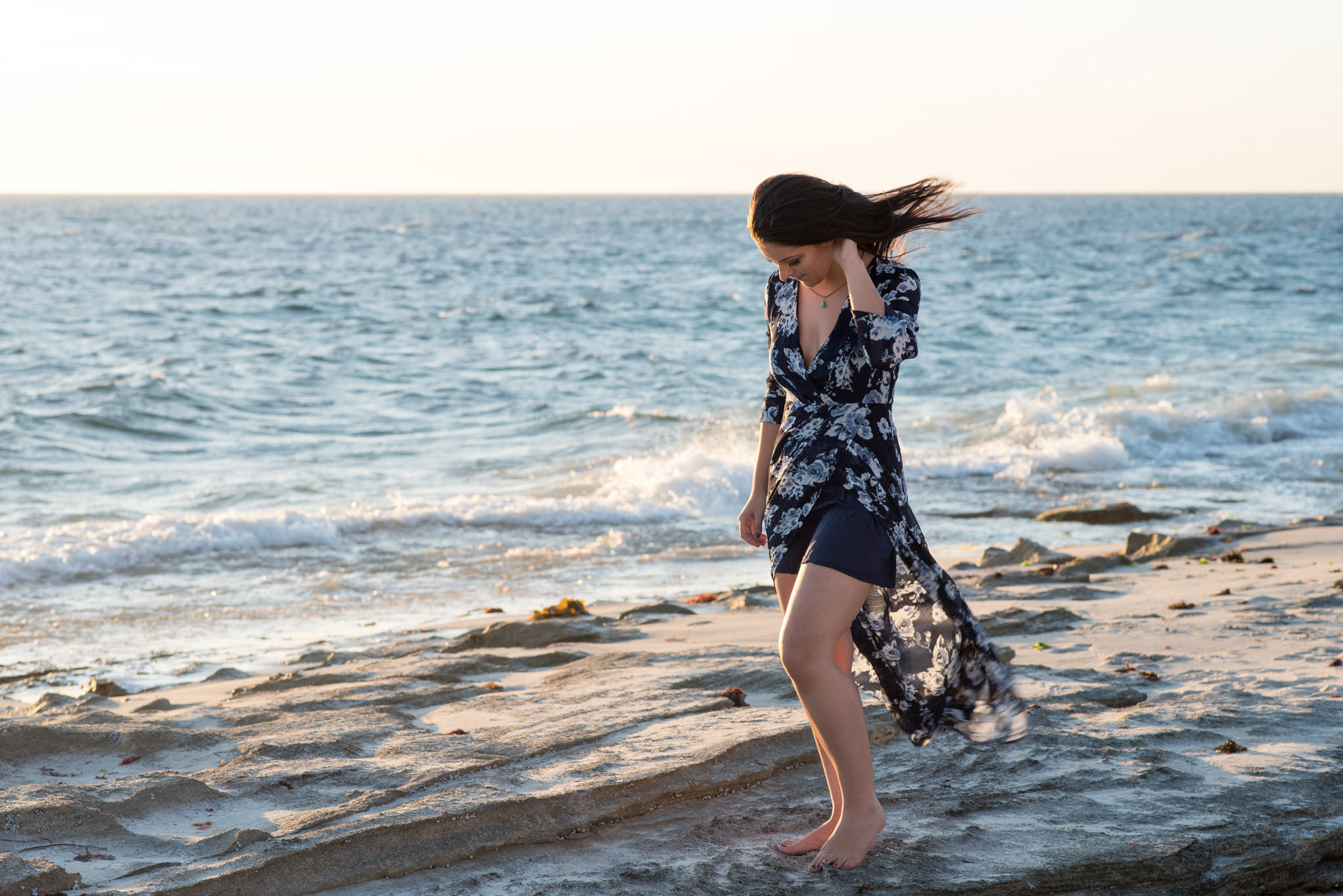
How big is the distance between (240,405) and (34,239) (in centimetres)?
4280

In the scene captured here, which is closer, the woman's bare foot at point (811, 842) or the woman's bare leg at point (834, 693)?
the woman's bare leg at point (834, 693)

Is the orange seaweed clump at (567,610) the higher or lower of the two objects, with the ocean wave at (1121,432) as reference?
lower

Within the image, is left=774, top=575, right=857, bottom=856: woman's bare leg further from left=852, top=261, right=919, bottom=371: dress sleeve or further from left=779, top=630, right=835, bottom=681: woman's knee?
Answer: left=852, top=261, right=919, bottom=371: dress sleeve

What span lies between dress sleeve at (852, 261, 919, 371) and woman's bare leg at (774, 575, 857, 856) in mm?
611

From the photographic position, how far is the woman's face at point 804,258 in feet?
8.87

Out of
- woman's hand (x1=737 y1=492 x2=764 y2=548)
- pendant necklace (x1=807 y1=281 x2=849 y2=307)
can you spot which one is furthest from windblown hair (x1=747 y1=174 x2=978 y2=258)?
woman's hand (x1=737 y1=492 x2=764 y2=548)

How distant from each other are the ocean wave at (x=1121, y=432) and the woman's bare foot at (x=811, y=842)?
8.35 metres

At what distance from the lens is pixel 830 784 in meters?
2.90

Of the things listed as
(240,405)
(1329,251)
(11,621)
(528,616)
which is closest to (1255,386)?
(528,616)

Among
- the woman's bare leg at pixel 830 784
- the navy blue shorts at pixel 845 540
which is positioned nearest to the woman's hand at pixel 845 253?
the navy blue shorts at pixel 845 540

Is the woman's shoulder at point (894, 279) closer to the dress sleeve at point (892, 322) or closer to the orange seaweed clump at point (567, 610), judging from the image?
the dress sleeve at point (892, 322)

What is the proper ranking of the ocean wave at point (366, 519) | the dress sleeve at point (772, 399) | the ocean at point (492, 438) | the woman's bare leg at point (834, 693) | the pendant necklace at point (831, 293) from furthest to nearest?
1. the ocean wave at point (366, 519)
2. the ocean at point (492, 438)
3. the dress sleeve at point (772, 399)
4. the pendant necklace at point (831, 293)
5. the woman's bare leg at point (834, 693)

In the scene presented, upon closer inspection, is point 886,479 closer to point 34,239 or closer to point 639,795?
point 639,795

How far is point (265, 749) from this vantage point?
3.71 metres
